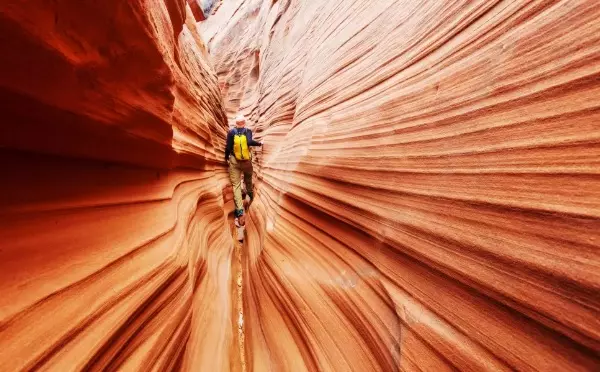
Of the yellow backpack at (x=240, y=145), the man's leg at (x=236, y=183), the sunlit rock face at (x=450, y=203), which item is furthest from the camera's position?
the man's leg at (x=236, y=183)

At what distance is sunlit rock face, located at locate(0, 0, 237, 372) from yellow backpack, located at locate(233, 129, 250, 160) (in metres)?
2.62

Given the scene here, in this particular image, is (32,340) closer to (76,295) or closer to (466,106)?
(76,295)

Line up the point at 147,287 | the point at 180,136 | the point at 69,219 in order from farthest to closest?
the point at 180,136 < the point at 147,287 < the point at 69,219

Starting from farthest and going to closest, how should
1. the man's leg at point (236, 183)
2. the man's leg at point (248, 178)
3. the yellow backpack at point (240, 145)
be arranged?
the man's leg at point (248, 178)
the man's leg at point (236, 183)
the yellow backpack at point (240, 145)

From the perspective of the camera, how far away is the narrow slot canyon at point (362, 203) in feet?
2.24

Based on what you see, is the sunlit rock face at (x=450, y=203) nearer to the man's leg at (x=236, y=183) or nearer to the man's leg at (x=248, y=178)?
the man's leg at (x=236, y=183)

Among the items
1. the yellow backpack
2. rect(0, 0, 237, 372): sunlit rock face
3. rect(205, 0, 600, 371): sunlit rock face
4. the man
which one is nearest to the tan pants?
the man

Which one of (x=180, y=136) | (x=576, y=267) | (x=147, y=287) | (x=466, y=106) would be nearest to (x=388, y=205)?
(x=466, y=106)

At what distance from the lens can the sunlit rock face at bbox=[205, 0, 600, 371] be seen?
0.68m

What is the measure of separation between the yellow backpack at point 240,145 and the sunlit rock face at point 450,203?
239 cm

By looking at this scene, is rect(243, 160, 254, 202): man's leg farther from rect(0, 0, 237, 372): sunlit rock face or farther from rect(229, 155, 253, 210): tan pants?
rect(0, 0, 237, 372): sunlit rock face

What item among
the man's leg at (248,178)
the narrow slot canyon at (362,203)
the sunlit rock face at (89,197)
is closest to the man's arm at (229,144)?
the man's leg at (248,178)

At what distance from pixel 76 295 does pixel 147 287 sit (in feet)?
1.17

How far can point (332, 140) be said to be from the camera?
1912 millimetres
